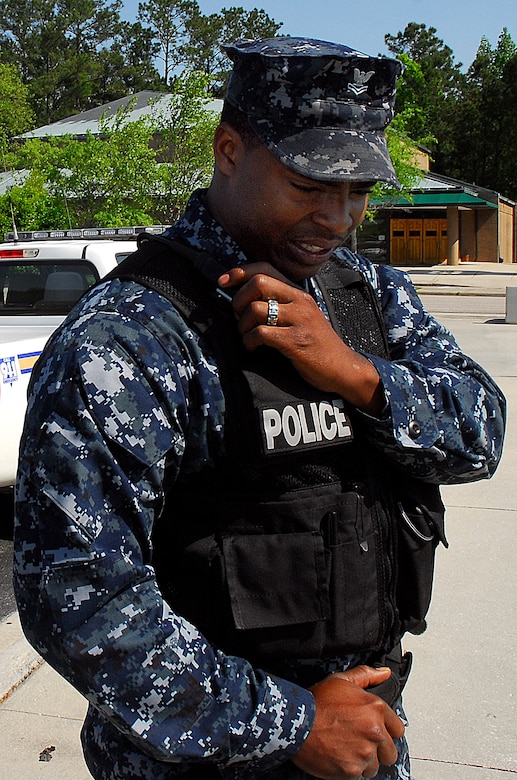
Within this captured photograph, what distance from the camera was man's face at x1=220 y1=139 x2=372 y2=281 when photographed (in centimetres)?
137

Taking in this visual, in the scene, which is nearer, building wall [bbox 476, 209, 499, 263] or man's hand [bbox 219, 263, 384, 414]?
man's hand [bbox 219, 263, 384, 414]

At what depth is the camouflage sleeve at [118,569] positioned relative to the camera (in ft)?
3.72

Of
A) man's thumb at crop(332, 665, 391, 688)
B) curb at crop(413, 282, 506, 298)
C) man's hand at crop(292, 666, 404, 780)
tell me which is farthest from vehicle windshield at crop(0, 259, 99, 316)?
curb at crop(413, 282, 506, 298)

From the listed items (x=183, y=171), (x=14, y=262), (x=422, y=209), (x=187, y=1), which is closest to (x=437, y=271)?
(x=422, y=209)

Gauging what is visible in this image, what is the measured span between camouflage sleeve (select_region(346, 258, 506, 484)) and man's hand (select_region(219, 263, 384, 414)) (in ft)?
0.26

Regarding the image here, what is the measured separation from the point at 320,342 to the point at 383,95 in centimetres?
41

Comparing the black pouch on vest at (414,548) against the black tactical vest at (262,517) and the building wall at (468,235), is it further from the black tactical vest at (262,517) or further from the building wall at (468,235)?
the building wall at (468,235)

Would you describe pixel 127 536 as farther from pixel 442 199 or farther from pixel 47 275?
pixel 442 199

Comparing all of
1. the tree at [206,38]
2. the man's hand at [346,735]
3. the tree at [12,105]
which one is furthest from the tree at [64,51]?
the man's hand at [346,735]

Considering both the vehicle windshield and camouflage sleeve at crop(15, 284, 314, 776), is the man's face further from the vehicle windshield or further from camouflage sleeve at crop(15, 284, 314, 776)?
the vehicle windshield

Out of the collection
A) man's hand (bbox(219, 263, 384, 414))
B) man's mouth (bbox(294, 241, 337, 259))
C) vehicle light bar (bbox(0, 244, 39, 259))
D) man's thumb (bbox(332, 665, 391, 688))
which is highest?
man's mouth (bbox(294, 241, 337, 259))

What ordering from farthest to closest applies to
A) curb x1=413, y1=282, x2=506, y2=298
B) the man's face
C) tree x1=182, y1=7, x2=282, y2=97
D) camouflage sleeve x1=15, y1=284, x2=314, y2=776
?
Result: tree x1=182, y1=7, x2=282, y2=97
curb x1=413, y1=282, x2=506, y2=298
the man's face
camouflage sleeve x1=15, y1=284, x2=314, y2=776

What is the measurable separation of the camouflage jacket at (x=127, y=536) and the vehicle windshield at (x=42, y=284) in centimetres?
491

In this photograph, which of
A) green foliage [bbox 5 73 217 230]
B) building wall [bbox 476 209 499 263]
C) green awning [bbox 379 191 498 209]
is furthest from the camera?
building wall [bbox 476 209 499 263]
